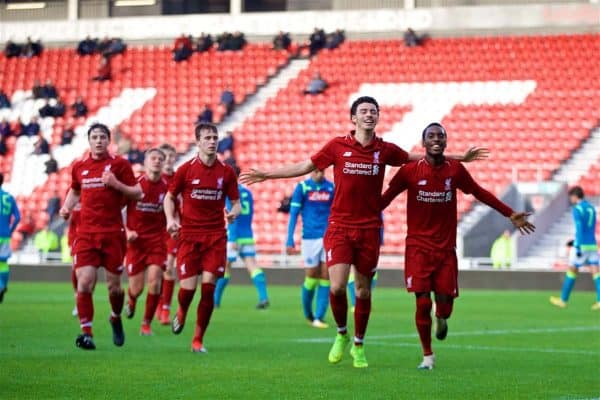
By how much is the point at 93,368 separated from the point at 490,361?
3.75 m

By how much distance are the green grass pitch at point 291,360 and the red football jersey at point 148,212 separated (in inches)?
48.2

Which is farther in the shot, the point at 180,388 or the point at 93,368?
the point at 93,368

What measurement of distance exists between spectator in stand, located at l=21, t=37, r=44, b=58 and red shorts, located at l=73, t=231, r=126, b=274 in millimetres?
28245

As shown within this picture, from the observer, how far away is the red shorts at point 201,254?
1263 cm

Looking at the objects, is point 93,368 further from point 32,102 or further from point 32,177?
point 32,102

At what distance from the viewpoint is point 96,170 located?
12805 millimetres

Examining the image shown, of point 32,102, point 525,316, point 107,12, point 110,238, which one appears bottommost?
point 525,316

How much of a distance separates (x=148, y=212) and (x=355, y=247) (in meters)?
4.16

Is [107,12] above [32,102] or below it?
above

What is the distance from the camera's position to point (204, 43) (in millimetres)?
38031

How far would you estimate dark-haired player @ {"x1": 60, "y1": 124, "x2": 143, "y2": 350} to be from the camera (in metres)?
12.7

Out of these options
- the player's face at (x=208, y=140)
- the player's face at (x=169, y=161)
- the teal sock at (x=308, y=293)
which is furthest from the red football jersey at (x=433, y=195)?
the teal sock at (x=308, y=293)

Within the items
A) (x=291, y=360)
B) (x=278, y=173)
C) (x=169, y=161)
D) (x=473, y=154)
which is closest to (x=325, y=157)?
(x=278, y=173)

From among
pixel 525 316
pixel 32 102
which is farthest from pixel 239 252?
pixel 32 102
